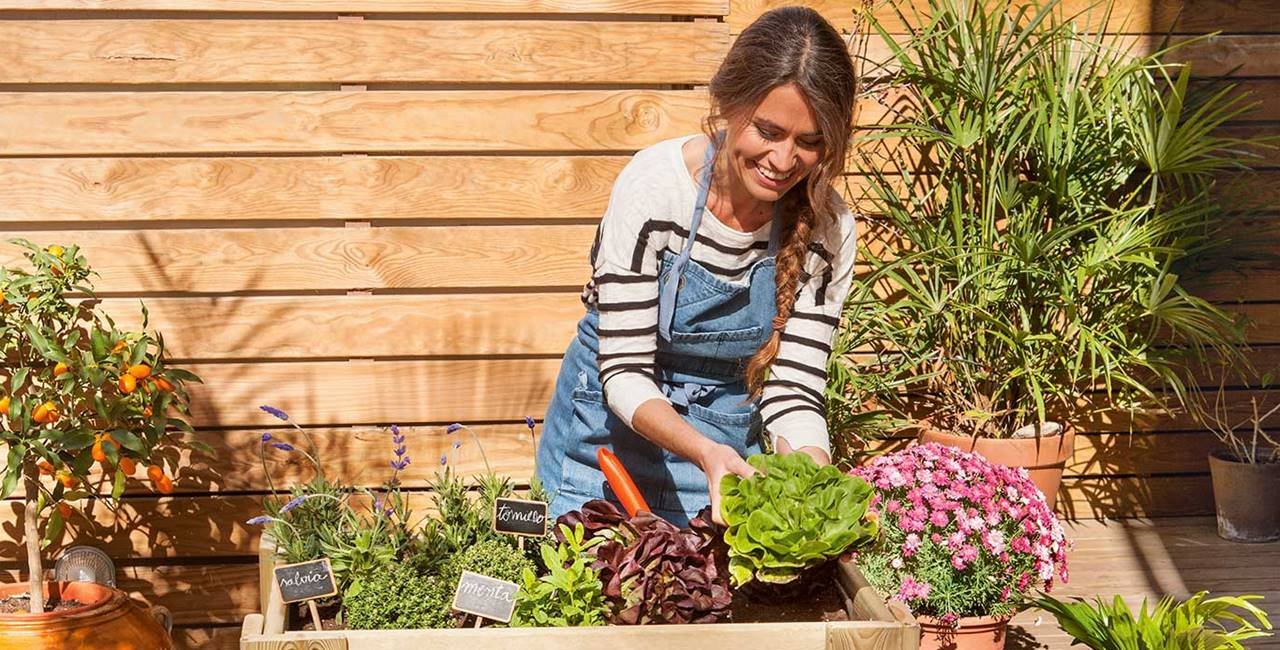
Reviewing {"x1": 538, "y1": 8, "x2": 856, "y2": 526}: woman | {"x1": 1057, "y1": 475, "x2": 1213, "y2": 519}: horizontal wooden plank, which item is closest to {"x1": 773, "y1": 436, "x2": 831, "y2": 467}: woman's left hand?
{"x1": 538, "y1": 8, "x2": 856, "y2": 526}: woman

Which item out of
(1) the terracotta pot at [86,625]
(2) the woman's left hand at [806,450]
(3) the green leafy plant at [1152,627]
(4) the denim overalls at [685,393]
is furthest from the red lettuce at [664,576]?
(1) the terracotta pot at [86,625]

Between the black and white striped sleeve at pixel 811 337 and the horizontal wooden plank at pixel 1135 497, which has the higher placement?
the black and white striped sleeve at pixel 811 337

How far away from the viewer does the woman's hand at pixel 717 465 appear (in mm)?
1756

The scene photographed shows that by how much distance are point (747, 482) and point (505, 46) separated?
2.02 m

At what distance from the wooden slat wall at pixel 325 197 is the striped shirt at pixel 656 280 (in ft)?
4.55

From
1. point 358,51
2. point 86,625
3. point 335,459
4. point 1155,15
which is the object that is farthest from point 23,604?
point 1155,15

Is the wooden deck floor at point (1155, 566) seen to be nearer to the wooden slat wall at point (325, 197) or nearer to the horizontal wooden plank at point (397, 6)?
the wooden slat wall at point (325, 197)

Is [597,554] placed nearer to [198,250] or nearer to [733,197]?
[733,197]

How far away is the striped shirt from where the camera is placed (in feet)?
6.39

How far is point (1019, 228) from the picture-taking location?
11.3 feet

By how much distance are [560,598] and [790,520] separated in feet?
1.01

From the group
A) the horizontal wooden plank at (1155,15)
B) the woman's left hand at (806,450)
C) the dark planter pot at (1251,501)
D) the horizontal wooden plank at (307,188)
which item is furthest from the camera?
the dark planter pot at (1251,501)

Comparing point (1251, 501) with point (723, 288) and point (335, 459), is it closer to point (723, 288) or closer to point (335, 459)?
point (723, 288)

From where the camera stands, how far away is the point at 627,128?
343 cm
